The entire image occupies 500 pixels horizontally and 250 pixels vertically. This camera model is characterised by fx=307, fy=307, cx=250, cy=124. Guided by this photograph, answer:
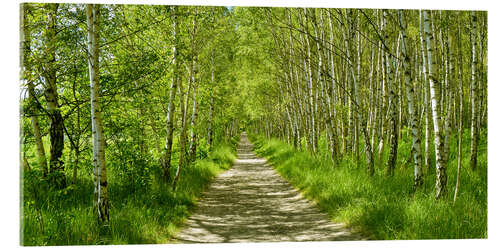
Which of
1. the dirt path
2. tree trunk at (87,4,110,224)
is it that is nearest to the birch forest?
tree trunk at (87,4,110,224)

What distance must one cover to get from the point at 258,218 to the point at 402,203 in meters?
2.14

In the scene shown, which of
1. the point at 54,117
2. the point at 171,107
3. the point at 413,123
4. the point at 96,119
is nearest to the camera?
the point at 96,119

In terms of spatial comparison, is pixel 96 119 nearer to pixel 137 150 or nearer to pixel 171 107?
pixel 137 150

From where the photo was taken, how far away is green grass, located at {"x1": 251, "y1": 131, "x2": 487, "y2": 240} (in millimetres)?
3582

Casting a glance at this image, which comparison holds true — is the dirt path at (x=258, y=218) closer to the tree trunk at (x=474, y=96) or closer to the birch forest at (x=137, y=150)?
the birch forest at (x=137, y=150)

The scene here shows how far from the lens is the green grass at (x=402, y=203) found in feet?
11.8

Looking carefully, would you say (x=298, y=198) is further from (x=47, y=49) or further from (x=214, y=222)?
(x=47, y=49)

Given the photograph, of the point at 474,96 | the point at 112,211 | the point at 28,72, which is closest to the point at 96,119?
the point at 28,72

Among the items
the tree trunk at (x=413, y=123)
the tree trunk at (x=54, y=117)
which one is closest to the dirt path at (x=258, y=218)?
the tree trunk at (x=413, y=123)

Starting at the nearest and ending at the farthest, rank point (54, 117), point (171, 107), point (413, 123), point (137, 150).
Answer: point (413, 123) → point (54, 117) → point (137, 150) → point (171, 107)

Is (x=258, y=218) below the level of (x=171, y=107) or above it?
below

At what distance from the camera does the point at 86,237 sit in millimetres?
3480

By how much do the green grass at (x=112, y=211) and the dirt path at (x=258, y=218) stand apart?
14.5 inches

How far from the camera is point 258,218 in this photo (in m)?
4.95
